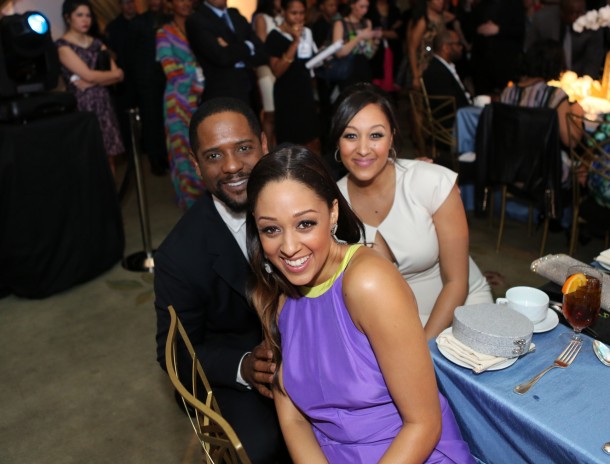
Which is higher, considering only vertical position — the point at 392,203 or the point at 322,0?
the point at 322,0

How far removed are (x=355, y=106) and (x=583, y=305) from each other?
3.28 feet

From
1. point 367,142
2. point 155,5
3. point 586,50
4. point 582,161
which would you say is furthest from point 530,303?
point 155,5

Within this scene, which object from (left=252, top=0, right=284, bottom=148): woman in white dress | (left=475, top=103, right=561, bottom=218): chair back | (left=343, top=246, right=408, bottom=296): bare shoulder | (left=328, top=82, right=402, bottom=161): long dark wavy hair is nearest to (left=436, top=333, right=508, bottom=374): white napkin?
(left=343, top=246, right=408, bottom=296): bare shoulder

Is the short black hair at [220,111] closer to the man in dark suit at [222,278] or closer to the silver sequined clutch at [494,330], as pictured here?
the man in dark suit at [222,278]

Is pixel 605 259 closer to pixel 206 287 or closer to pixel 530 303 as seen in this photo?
pixel 530 303

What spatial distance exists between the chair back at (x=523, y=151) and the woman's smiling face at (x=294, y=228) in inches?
96.5

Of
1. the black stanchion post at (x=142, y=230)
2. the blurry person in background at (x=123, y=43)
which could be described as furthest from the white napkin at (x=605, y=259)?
the blurry person in background at (x=123, y=43)

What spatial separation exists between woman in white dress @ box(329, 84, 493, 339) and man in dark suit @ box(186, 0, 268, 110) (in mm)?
2201

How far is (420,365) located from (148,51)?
4.77 m

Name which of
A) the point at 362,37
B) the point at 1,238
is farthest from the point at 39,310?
the point at 362,37

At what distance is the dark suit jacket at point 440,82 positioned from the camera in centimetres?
445

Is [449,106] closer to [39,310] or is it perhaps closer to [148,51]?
[148,51]

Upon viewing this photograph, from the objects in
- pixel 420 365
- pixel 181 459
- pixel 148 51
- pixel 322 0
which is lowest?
pixel 181 459

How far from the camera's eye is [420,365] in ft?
4.12
